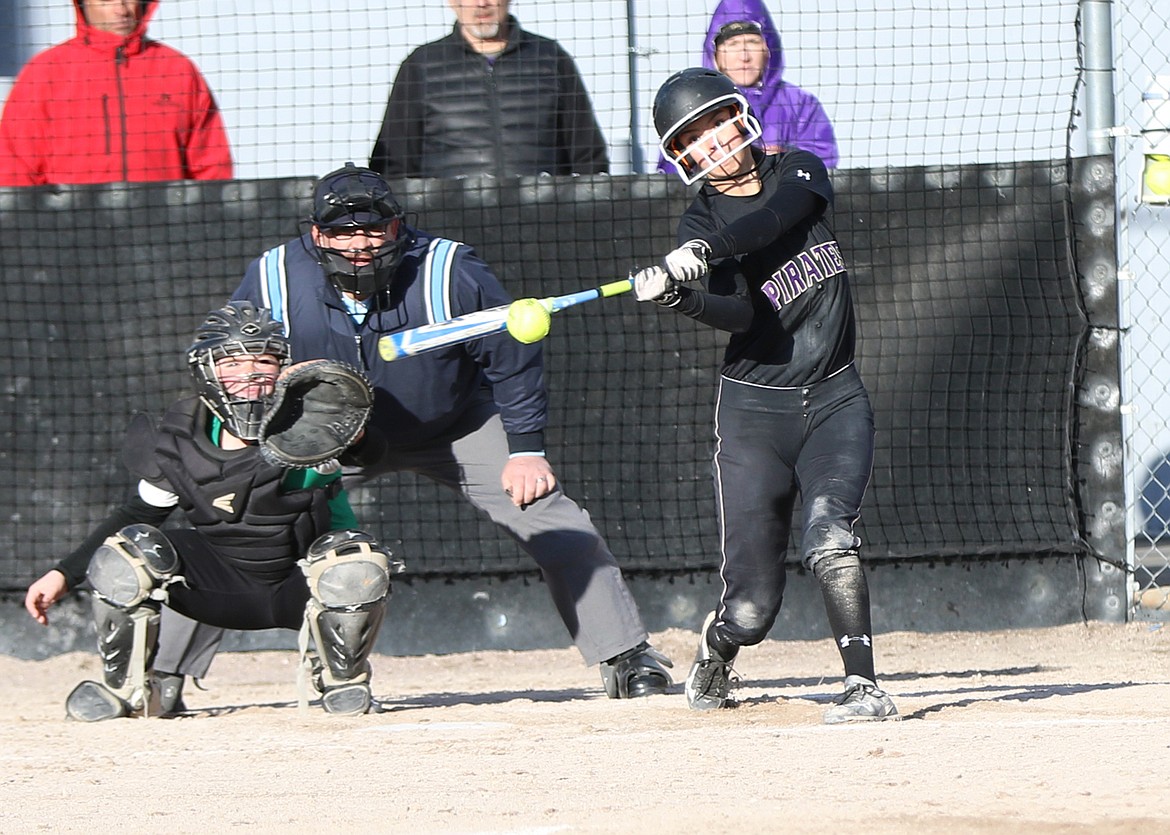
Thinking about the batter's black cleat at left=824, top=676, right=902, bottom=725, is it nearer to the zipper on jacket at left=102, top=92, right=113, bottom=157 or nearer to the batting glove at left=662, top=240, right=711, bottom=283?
the batting glove at left=662, top=240, right=711, bottom=283

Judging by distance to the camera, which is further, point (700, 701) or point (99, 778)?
point (700, 701)

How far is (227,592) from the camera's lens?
18.5ft

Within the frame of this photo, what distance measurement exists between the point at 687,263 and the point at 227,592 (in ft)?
6.35

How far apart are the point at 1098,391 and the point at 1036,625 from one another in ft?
3.42

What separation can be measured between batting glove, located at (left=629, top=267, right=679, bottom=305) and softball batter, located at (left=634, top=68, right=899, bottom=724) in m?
0.23

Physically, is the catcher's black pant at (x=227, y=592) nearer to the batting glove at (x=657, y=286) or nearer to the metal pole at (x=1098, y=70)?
the batting glove at (x=657, y=286)

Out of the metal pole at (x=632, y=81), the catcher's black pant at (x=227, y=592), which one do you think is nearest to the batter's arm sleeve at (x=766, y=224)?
the catcher's black pant at (x=227, y=592)

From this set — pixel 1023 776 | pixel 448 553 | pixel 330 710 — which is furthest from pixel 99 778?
pixel 448 553

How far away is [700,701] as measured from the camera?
5320 mm

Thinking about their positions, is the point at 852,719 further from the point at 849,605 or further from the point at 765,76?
the point at 765,76

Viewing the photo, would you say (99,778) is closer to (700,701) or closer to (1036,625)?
(700,701)

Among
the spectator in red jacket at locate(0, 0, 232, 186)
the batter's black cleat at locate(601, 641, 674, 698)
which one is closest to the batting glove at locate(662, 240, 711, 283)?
the batter's black cleat at locate(601, 641, 674, 698)

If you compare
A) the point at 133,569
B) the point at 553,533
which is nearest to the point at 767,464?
the point at 553,533

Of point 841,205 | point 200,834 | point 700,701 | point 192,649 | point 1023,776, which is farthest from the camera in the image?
point 841,205
